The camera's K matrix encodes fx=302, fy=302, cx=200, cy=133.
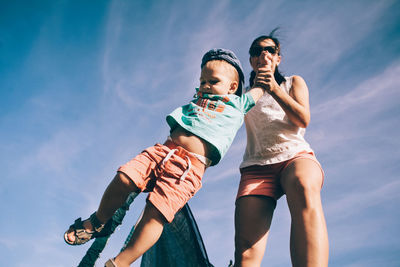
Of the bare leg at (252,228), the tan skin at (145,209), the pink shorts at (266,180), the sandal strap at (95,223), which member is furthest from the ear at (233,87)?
the sandal strap at (95,223)

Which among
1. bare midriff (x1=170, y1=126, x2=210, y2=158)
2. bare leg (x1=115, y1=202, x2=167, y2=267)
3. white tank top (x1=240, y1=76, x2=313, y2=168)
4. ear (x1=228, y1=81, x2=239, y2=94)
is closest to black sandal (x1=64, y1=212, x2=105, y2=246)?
bare leg (x1=115, y1=202, x2=167, y2=267)

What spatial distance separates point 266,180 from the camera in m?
2.74

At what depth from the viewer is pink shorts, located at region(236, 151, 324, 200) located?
2.67 m

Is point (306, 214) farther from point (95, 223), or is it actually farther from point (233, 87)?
point (95, 223)

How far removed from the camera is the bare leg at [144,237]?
200cm

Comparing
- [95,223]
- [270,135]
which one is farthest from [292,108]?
[95,223]

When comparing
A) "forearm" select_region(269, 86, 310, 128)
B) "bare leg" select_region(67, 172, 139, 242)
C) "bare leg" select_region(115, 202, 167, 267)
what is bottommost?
"bare leg" select_region(115, 202, 167, 267)

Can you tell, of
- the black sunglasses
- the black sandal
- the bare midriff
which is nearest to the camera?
the black sandal

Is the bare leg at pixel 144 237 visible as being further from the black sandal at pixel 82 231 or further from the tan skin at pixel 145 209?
the black sandal at pixel 82 231

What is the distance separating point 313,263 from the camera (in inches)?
79.5

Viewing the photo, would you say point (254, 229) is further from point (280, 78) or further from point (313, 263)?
point (280, 78)

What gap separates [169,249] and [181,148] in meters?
1.20

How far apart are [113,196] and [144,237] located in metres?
0.38

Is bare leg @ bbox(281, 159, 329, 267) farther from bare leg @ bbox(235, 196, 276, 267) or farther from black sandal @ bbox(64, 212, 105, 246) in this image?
black sandal @ bbox(64, 212, 105, 246)
